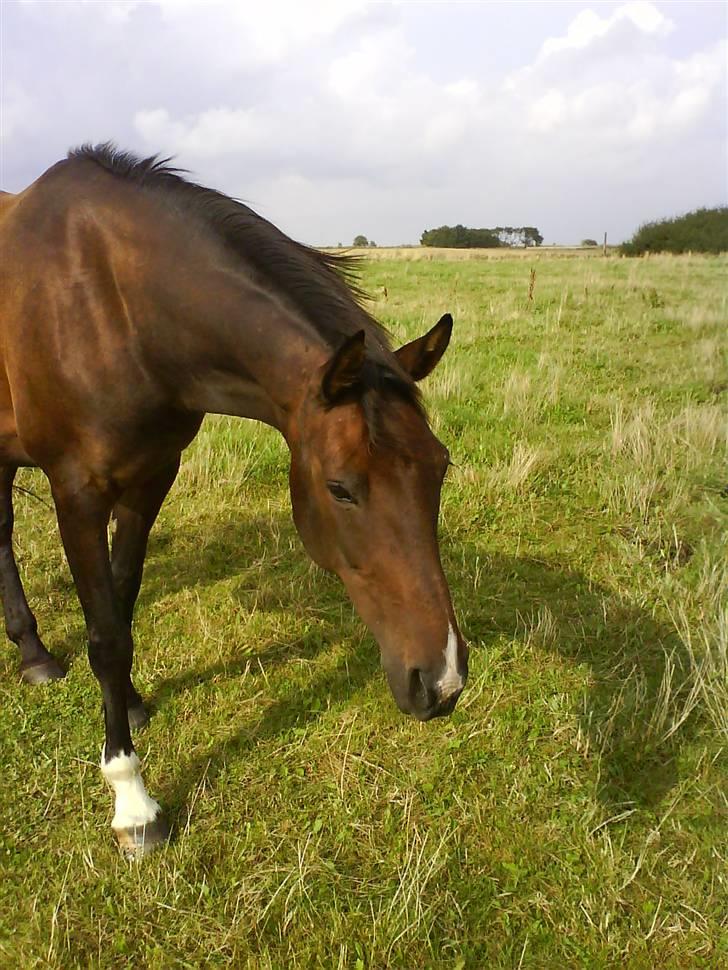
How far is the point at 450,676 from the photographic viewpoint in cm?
Answer: 180

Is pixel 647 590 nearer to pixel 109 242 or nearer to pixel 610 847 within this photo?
pixel 610 847

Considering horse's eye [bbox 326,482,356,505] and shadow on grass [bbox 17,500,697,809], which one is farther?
shadow on grass [bbox 17,500,697,809]

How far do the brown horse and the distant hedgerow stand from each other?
126ft

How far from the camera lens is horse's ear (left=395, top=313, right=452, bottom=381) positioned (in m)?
2.18

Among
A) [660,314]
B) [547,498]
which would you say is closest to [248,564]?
[547,498]

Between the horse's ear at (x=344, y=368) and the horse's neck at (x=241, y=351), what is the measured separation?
194 millimetres

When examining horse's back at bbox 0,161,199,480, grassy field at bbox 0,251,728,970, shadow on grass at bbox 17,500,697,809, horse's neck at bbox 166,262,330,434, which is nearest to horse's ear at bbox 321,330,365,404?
horse's neck at bbox 166,262,330,434

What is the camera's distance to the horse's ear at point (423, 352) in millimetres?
2182

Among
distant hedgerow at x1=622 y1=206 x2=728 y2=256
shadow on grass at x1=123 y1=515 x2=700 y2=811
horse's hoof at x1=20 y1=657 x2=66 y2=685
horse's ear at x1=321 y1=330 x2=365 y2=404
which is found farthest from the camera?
distant hedgerow at x1=622 y1=206 x2=728 y2=256

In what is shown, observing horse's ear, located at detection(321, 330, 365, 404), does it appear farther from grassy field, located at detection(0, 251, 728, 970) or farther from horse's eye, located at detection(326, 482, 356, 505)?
grassy field, located at detection(0, 251, 728, 970)

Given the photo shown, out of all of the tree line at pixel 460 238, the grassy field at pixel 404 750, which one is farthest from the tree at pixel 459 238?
the grassy field at pixel 404 750

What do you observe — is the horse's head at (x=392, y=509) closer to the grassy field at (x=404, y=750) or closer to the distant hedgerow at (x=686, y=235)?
the grassy field at (x=404, y=750)

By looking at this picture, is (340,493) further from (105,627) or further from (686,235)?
(686,235)

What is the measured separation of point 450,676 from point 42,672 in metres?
2.54
